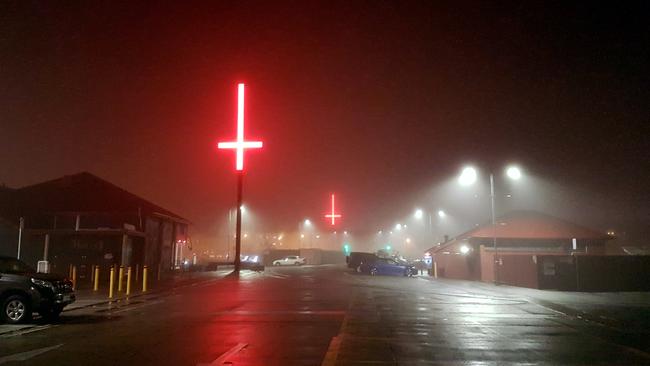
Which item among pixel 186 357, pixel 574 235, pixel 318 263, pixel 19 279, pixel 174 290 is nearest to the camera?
pixel 186 357

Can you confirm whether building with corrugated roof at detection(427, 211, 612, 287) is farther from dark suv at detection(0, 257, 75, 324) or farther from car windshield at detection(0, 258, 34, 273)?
car windshield at detection(0, 258, 34, 273)

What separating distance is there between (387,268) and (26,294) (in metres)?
35.2

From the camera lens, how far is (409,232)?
10019 centimetres

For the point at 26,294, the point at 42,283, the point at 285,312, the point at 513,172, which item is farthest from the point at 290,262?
the point at 26,294

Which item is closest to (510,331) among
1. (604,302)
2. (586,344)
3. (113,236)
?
(586,344)

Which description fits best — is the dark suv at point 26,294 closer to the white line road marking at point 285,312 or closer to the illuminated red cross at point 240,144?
the white line road marking at point 285,312

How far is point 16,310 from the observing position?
15070 mm

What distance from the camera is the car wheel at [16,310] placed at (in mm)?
14945

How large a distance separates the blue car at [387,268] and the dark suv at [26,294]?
33904 mm

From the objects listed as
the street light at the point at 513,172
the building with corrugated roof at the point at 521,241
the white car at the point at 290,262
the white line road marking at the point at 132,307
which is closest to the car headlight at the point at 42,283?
the white line road marking at the point at 132,307

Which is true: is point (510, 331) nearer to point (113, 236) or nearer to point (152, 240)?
point (113, 236)

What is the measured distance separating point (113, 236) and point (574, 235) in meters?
33.5

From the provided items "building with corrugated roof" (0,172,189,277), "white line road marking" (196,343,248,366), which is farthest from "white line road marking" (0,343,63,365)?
"building with corrugated roof" (0,172,189,277)

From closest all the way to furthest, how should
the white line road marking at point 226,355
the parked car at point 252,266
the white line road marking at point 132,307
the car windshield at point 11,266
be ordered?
the white line road marking at point 226,355
the car windshield at point 11,266
the white line road marking at point 132,307
the parked car at point 252,266
